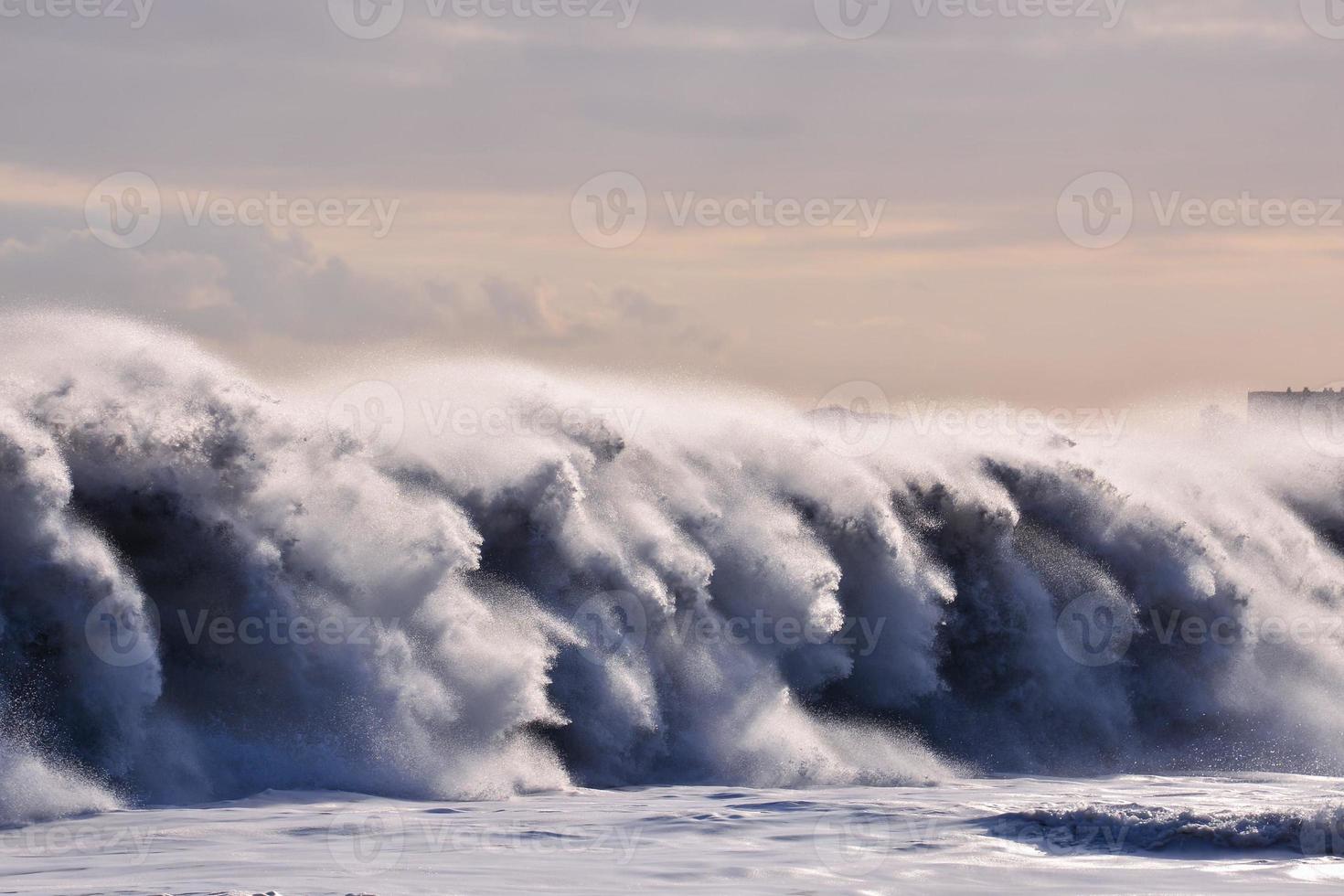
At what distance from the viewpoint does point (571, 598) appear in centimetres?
2511

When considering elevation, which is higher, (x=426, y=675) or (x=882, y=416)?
(x=882, y=416)

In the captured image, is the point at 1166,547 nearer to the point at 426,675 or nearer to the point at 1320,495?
the point at 1320,495

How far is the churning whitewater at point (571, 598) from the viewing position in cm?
2112

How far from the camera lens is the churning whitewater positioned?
21.1 metres

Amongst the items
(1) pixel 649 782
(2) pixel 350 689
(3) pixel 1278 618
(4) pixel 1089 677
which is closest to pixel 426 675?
(2) pixel 350 689

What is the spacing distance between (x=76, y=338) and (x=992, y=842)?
14.4 metres

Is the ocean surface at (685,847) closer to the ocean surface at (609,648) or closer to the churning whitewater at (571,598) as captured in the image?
the ocean surface at (609,648)

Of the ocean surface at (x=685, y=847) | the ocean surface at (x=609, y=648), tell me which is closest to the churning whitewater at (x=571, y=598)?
the ocean surface at (x=609, y=648)

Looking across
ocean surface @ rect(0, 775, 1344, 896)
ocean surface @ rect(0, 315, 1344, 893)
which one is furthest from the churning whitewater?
ocean surface @ rect(0, 775, 1344, 896)

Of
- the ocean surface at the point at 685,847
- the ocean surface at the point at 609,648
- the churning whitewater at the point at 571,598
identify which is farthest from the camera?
the churning whitewater at the point at 571,598

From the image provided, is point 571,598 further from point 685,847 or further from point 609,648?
point 685,847

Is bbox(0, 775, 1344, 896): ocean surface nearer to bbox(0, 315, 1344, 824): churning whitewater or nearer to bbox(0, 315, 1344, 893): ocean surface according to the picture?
bbox(0, 315, 1344, 893): ocean surface

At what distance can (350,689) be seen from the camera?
22094 millimetres

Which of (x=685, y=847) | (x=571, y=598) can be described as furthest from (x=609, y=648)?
(x=685, y=847)
